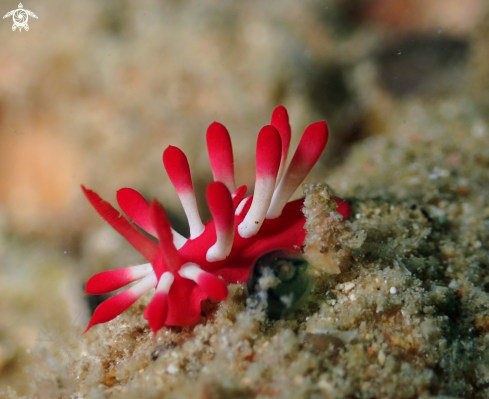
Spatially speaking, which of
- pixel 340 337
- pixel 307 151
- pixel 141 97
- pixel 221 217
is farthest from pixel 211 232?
pixel 141 97

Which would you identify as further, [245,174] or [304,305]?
[245,174]

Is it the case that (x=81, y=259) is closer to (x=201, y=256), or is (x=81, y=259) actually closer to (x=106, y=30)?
(x=106, y=30)

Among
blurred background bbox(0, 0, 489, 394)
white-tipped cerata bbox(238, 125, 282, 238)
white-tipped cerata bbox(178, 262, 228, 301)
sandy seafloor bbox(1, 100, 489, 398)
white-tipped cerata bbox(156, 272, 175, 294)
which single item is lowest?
sandy seafloor bbox(1, 100, 489, 398)

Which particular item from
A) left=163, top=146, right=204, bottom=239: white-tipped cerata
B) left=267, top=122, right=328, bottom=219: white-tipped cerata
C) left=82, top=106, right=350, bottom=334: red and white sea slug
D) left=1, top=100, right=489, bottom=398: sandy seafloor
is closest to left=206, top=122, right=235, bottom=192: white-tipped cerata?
left=82, top=106, right=350, bottom=334: red and white sea slug

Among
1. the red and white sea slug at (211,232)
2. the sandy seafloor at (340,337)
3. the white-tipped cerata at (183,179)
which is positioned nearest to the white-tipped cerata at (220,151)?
the red and white sea slug at (211,232)

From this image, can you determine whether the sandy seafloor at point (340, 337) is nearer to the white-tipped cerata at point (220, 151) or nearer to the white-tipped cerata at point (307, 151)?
the white-tipped cerata at point (307, 151)

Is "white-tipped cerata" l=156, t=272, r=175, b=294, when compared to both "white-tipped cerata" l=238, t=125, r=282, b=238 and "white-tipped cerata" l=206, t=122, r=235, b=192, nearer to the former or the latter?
"white-tipped cerata" l=238, t=125, r=282, b=238

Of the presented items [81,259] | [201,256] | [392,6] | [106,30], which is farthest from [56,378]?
[392,6]
